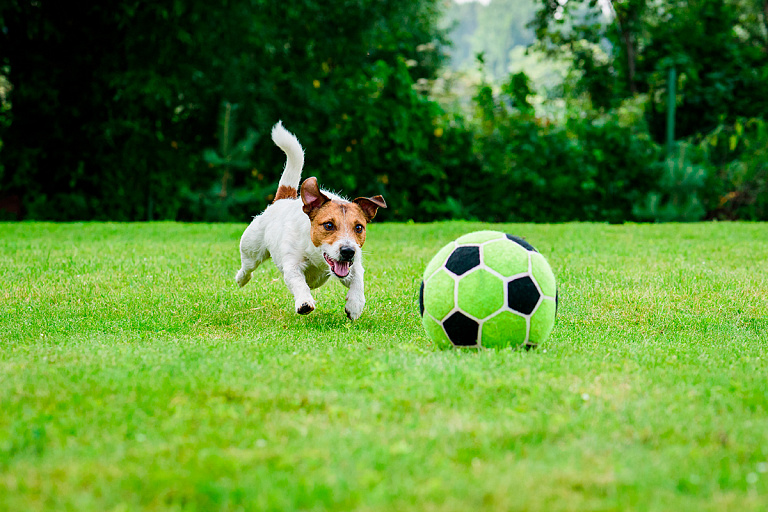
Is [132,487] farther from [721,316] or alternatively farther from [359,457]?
[721,316]

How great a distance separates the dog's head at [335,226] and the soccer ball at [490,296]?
1.03 meters

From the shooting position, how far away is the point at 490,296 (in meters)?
4.70

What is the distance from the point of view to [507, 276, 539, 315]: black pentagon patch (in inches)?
185

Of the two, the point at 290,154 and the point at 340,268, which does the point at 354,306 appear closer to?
the point at 340,268

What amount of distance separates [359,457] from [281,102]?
19299mm

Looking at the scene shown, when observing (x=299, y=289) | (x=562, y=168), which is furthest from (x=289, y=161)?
(x=562, y=168)

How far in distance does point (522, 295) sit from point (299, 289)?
2067 millimetres

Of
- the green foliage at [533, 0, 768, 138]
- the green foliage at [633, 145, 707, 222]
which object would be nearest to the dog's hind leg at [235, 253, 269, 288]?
the green foliage at [633, 145, 707, 222]

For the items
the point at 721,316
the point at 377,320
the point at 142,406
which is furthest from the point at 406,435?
the point at 721,316

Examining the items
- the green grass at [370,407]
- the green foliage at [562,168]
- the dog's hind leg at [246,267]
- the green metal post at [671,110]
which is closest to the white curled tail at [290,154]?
the dog's hind leg at [246,267]

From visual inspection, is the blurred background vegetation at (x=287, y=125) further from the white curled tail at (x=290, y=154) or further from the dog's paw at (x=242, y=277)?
the dog's paw at (x=242, y=277)

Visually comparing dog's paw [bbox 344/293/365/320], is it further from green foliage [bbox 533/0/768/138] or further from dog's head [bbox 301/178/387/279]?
green foliage [bbox 533/0/768/138]

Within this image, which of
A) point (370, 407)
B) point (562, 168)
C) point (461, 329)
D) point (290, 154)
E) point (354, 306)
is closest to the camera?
point (370, 407)

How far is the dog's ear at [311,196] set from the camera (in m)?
5.98
